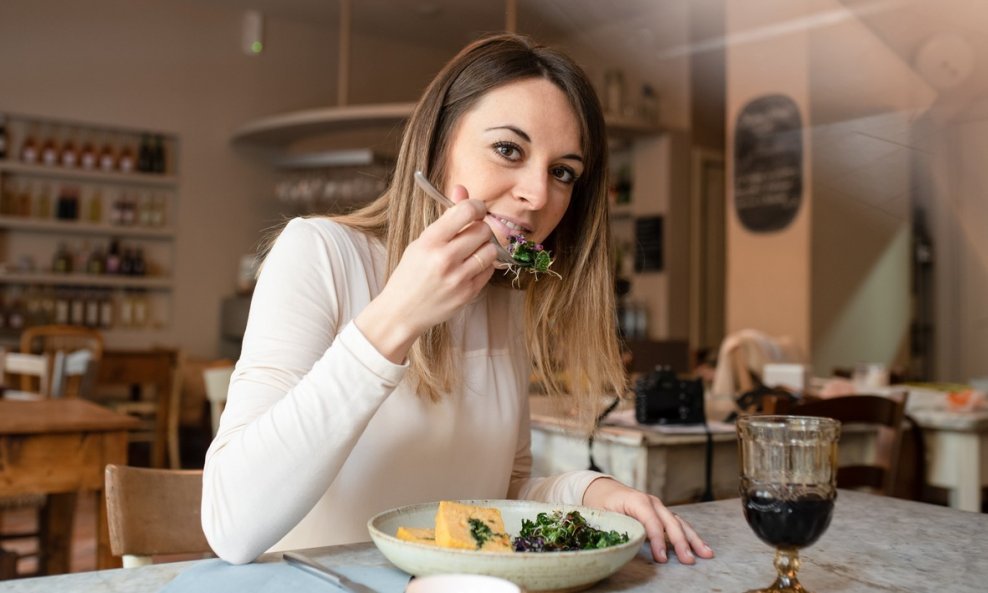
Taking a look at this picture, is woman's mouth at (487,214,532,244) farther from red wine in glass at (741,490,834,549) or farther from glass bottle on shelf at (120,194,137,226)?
glass bottle on shelf at (120,194,137,226)

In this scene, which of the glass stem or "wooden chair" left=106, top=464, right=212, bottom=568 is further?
"wooden chair" left=106, top=464, right=212, bottom=568

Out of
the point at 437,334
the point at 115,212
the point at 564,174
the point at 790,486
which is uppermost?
the point at 115,212

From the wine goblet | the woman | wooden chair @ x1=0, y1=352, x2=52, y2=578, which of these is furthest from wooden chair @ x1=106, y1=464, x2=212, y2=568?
wooden chair @ x1=0, y1=352, x2=52, y2=578

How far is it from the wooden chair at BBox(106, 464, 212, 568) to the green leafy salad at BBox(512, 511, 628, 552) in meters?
0.50

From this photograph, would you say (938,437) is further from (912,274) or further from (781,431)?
(912,274)

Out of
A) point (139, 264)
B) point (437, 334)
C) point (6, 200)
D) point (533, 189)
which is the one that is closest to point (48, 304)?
point (139, 264)

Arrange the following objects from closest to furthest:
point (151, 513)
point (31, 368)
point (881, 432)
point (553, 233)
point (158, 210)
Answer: point (151, 513)
point (553, 233)
point (881, 432)
point (31, 368)
point (158, 210)

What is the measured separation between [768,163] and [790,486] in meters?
4.61

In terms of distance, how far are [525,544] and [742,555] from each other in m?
0.24

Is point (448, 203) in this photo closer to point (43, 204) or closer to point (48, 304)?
point (48, 304)

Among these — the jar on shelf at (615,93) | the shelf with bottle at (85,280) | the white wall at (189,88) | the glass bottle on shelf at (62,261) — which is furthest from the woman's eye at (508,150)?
the glass bottle on shelf at (62,261)

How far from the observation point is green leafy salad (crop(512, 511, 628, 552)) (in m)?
0.72

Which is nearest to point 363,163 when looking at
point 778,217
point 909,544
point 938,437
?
point 778,217

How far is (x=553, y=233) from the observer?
1345mm
